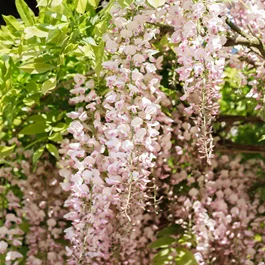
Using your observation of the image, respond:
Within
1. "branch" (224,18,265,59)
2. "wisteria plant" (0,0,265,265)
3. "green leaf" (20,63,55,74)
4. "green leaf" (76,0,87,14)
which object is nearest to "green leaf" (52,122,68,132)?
"wisteria plant" (0,0,265,265)

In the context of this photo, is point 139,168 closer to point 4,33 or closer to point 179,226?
point 4,33

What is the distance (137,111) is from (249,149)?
892 millimetres

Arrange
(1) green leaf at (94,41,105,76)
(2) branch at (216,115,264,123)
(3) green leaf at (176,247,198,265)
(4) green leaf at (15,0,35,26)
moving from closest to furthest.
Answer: (1) green leaf at (94,41,105,76), (4) green leaf at (15,0,35,26), (3) green leaf at (176,247,198,265), (2) branch at (216,115,264,123)

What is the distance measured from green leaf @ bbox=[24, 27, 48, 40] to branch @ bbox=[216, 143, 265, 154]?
0.97m

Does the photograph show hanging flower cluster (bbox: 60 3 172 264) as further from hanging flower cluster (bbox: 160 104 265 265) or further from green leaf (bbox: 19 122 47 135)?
hanging flower cluster (bbox: 160 104 265 265)

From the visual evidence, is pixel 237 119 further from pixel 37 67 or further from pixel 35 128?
pixel 37 67

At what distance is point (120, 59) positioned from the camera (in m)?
1.55

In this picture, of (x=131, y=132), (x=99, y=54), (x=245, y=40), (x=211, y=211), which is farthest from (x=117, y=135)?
(x=211, y=211)

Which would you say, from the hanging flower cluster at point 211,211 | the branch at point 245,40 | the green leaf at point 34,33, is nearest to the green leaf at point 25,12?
the green leaf at point 34,33

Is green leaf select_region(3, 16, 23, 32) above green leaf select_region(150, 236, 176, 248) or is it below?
above

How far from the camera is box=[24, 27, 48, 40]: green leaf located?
1.52 metres

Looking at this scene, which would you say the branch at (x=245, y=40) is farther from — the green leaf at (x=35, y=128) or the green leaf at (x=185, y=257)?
the green leaf at (x=185, y=257)

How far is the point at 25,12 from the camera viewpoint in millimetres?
1667

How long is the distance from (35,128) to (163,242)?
619 mm
